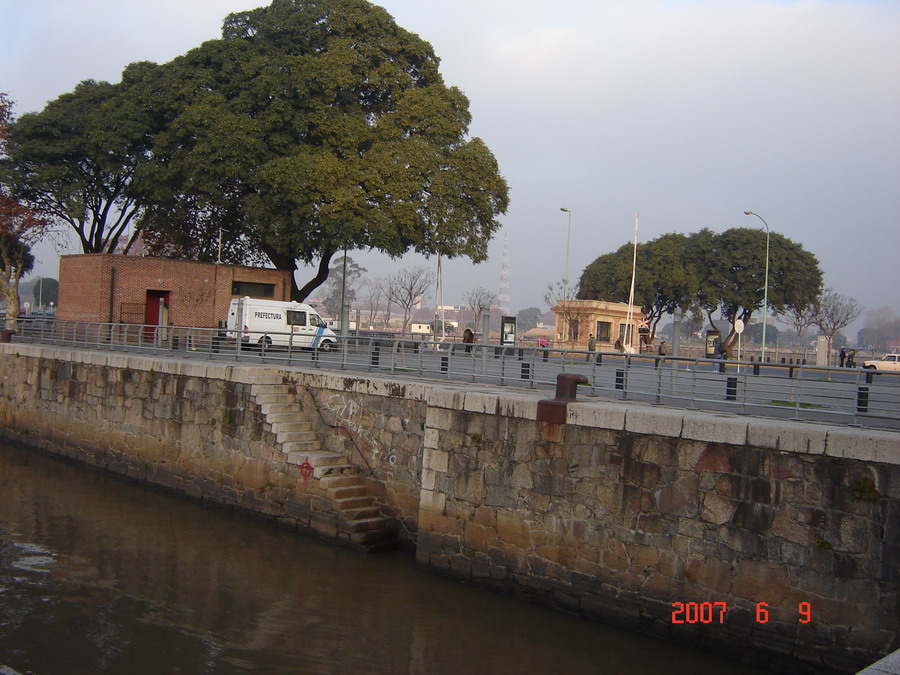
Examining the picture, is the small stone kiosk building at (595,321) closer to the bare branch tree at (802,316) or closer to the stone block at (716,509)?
the bare branch tree at (802,316)

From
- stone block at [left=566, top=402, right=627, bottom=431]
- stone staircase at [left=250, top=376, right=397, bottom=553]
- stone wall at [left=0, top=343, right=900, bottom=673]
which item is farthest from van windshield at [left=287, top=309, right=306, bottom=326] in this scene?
stone block at [left=566, top=402, right=627, bottom=431]

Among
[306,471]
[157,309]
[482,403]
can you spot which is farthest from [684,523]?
[157,309]

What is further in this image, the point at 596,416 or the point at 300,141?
the point at 300,141

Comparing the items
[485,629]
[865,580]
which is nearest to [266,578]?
[485,629]

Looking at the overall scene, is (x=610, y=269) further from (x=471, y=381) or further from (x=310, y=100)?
(x=471, y=381)

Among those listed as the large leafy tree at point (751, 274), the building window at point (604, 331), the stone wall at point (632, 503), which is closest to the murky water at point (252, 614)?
the stone wall at point (632, 503)

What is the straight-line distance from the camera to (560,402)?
11.4m

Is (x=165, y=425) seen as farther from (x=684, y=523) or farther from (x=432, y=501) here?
(x=684, y=523)

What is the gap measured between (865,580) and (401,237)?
23.3 m

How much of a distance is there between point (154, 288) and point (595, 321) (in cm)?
2732

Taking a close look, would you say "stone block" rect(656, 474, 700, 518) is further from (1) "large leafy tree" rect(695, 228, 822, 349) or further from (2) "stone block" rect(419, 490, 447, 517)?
(1) "large leafy tree" rect(695, 228, 822, 349)
